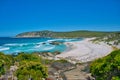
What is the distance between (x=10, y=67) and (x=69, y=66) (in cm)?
1075

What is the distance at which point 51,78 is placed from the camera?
27.5 meters

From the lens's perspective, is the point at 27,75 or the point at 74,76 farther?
the point at 74,76

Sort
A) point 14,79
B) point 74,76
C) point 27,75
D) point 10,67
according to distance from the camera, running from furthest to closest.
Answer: point 74,76
point 10,67
point 14,79
point 27,75

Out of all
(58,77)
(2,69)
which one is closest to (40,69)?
(2,69)

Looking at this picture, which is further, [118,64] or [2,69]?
[2,69]

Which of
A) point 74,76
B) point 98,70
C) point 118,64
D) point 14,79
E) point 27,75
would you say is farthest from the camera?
point 74,76

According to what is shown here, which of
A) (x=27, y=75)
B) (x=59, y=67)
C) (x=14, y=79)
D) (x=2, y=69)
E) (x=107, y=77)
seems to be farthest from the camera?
(x=59, y=67)

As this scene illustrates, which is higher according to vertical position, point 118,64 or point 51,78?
point 118,64

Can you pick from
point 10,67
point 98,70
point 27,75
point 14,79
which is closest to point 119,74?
point 98,70

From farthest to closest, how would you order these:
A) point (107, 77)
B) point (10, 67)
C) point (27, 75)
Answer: point (10, 67), point (27, 75), point (107, 77)

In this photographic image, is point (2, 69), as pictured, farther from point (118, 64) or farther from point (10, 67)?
point (118, 64)

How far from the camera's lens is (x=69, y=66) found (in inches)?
1421

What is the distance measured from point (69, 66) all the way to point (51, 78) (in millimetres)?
8892

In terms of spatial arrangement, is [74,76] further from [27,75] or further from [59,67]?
[27,75]
